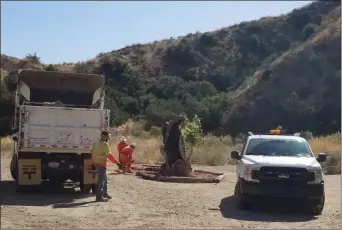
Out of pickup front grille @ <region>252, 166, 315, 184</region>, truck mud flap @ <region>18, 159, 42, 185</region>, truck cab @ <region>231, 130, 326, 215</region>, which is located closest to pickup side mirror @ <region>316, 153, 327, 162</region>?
truck cab @ <region>231, 130, 326, 215</region>

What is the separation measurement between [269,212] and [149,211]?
2.73 metres

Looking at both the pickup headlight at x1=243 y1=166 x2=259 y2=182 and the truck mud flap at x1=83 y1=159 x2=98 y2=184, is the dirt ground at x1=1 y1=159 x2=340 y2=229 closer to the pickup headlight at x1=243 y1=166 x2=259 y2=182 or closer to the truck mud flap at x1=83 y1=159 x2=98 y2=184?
the truck mud flap at x1=83 y1=159 x2=98 y2=184

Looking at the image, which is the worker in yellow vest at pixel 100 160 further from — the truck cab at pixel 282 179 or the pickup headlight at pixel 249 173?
the pickup headlight at pixel 249 173

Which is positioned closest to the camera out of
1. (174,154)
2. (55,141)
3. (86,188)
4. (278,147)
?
(278,147)

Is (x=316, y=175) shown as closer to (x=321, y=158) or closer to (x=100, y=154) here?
(x=321, y=158)

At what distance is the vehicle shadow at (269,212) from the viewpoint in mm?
11719

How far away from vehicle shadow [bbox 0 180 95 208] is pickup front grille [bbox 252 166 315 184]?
177 inches

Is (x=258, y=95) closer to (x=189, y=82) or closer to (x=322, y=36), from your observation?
(x=322, y=36)

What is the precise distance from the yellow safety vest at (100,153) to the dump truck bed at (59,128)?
4.39 ft

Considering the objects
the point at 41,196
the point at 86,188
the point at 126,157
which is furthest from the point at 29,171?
the point at 126,157

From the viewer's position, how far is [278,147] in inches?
536

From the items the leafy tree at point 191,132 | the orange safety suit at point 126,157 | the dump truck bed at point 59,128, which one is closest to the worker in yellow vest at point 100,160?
the dump truck bed at point 59,128

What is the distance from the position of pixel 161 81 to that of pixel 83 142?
4641cm

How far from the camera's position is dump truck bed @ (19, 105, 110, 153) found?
14445 millimetres
